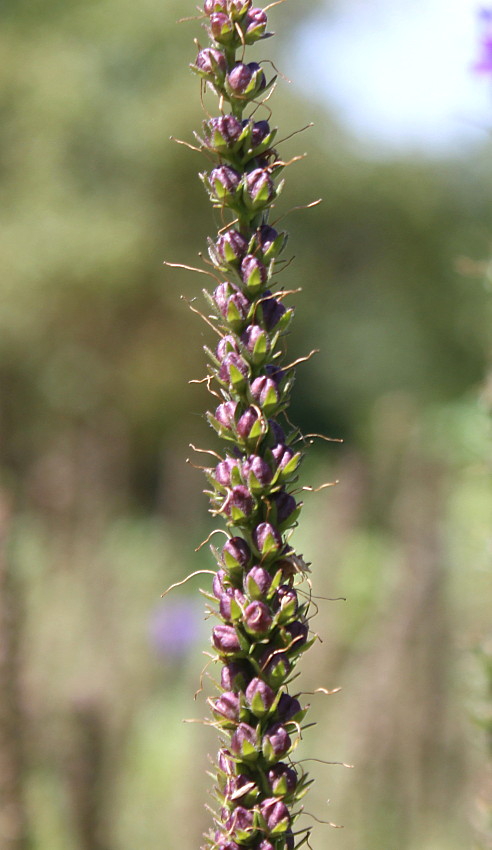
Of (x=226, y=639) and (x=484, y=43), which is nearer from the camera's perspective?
(x=226, y=639)

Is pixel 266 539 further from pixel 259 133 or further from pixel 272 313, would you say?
pixel 259 133

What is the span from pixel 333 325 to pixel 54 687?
20.0m

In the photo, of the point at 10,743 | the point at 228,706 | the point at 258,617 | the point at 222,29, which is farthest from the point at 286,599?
the point at 10,743

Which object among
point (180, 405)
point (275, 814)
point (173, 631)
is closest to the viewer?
point (275, 814)

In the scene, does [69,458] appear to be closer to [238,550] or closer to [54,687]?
[54,687]

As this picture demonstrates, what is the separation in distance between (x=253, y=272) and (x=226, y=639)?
38 centimetres

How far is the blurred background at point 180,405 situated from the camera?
4230 millimetres

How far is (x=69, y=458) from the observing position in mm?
7359

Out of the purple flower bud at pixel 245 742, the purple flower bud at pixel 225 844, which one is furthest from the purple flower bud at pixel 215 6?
the purple flower bud at pixel 225 844

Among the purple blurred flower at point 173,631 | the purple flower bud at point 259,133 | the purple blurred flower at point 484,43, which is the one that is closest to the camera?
the purple flower bud at point 259,133

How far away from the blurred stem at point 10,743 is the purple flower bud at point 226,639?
5.31 ft

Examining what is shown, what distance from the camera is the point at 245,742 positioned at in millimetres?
1068

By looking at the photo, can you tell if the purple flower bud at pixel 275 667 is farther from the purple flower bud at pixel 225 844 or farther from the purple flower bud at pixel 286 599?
the purple flower bud at pixel 225 844

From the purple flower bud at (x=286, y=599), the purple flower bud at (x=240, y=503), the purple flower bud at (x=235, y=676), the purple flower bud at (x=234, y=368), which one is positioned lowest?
the purple flower bud at (x=235, y=676)
